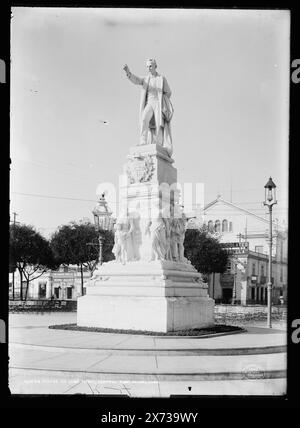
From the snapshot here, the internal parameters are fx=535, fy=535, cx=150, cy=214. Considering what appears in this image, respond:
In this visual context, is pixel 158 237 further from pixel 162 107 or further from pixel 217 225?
pixel 217 225

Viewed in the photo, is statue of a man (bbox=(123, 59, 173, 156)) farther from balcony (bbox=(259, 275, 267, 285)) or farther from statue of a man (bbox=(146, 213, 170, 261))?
balcony (bbox=(259, 275, 267, 285))

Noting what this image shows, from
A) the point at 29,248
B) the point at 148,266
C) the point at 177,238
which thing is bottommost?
the point at 29,248

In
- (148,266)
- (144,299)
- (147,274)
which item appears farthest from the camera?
(148,266)

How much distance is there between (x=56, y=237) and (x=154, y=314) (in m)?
30.0

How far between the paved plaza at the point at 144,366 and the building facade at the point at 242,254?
42.1 meters

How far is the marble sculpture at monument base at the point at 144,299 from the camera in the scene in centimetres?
1582

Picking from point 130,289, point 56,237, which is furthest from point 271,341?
point 56,237

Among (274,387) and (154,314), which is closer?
(274,387)

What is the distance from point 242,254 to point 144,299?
133 feet

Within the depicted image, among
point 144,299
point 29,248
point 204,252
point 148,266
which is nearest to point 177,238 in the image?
point 148,266

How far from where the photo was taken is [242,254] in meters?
55.3

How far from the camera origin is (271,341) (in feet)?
49.7

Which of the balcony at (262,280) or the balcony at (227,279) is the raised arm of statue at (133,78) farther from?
the balcony at (262,280)
